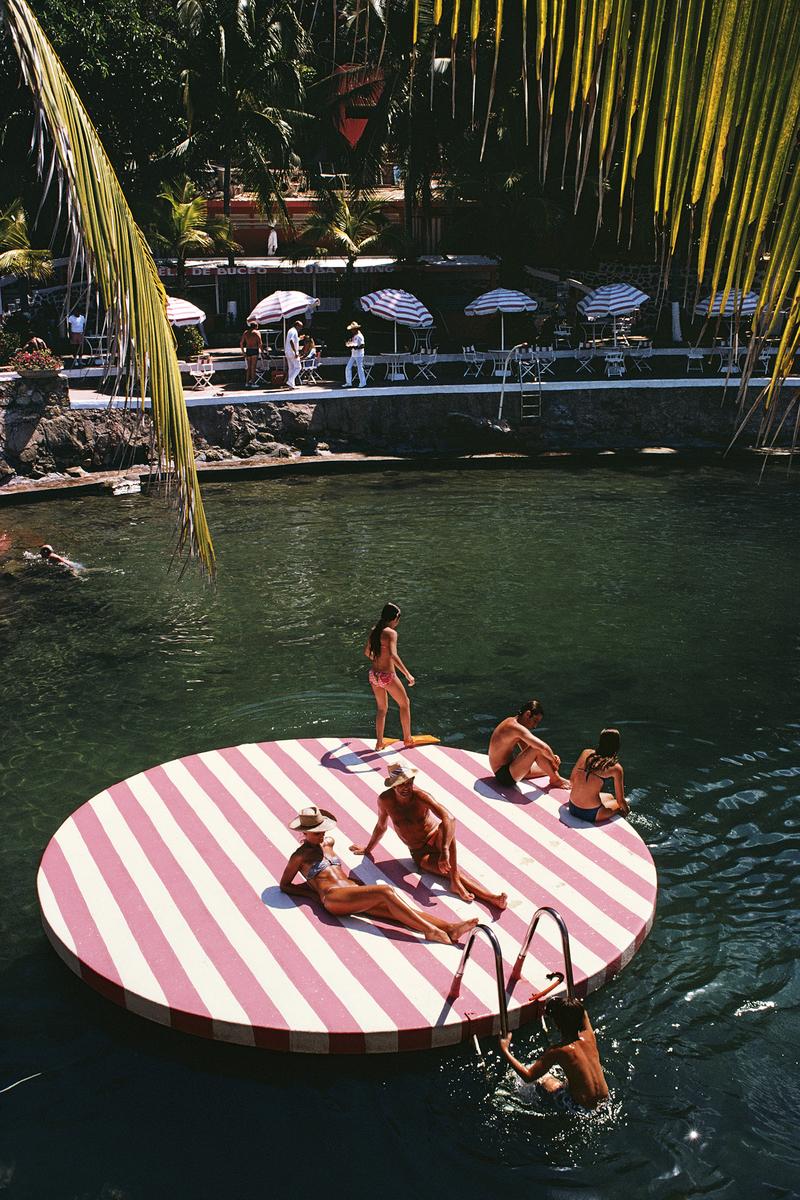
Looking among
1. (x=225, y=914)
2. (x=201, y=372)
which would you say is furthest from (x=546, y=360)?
(x=225, y=914)

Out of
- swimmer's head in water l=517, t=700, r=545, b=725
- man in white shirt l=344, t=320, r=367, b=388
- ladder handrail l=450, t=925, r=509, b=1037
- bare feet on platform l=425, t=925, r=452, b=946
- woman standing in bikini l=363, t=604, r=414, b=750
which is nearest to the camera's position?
ladder handrail l=450, t=925, r=509, b=1037

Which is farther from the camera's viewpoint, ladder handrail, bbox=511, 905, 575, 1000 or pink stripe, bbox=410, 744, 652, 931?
pink stripe, bbox=410, 744, 652, 931

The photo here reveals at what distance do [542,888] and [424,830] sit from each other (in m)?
1.09

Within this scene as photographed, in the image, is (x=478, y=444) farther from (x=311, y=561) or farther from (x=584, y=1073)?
(x=584, y=1073)

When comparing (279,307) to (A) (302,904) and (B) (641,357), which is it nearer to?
(B) (641,357)

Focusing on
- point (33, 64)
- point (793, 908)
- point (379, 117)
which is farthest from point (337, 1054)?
point (379, 117)

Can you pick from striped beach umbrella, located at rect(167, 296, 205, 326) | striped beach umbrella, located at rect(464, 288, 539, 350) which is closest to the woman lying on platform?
striped beach umbrella, located at rect(167, 296, 205, 326)

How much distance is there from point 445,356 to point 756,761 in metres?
24.1

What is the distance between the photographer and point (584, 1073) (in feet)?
23.7

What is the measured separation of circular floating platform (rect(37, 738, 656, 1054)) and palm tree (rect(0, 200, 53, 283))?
989 inches

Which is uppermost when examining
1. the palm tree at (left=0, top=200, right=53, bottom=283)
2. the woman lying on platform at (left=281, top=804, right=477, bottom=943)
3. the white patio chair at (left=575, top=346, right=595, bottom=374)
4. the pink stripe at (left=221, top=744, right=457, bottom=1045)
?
the palm tree at (left=0, top=200, right=53, bottom=283)

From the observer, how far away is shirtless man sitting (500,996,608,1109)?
717 cm

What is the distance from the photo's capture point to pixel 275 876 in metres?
9.36

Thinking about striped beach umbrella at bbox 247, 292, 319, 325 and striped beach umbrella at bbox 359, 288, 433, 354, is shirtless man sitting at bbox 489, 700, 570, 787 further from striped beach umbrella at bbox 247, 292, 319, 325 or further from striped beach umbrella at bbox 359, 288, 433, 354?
striped beach umbrella at bbox 247, 292, 319, 325
